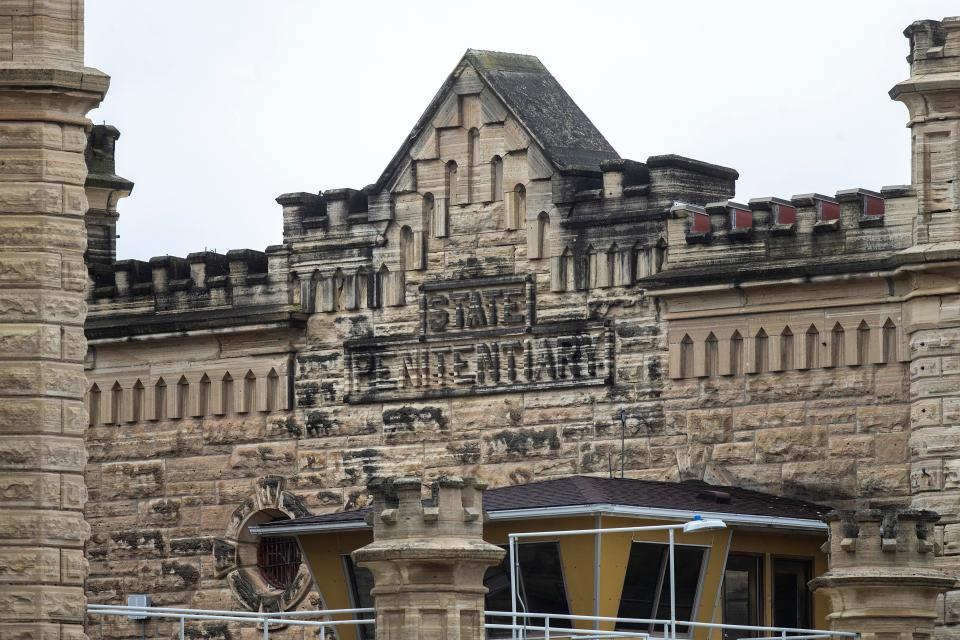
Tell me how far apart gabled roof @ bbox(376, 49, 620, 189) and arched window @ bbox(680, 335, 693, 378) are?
8.90 ft

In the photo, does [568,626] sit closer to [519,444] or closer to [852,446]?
[852,446]

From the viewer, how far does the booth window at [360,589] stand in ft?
108

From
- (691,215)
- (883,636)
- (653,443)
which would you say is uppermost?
(691,215)

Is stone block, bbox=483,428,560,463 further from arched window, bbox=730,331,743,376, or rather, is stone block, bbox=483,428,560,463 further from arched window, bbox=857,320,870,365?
arched window, bbox=857,320,870,365

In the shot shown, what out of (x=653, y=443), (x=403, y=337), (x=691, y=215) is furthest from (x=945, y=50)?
(x=403, y=337)

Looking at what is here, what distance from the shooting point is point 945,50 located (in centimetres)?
3209

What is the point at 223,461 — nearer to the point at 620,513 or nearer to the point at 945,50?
the point at 620,513

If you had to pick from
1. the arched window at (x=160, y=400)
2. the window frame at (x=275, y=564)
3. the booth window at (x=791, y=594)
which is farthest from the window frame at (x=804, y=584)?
the arched window at (x=160, y=400)

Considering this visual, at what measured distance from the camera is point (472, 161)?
35750 millimetres

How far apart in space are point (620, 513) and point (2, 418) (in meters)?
8.58

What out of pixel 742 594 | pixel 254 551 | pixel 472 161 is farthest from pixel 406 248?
pixel 742 594

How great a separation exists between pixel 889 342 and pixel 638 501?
394 cm

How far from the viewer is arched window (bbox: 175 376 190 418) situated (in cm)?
3794

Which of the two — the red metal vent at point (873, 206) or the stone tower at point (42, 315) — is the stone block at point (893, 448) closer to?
the red metal vent at point (873, 206)
